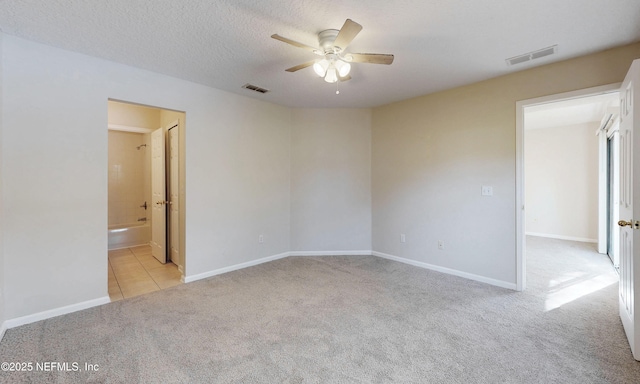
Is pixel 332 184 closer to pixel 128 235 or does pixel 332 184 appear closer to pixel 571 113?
pixel 128 235

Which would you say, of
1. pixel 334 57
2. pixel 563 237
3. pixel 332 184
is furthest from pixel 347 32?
pixel 563 237

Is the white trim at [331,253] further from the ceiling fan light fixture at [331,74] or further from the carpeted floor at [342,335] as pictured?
the ceiling fan light fixture at [331,74]

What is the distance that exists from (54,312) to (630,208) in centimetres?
503

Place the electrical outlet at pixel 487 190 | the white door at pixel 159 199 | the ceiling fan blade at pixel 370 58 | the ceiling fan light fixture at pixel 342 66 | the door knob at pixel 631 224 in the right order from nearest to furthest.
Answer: the door knob at pixel 631 224 < the ceiling fan blade at pixel 370 58 < the ceiling fan light fixture at pixel 342 66 < the electrical outlet at pixel 487 190 < the white door at pixel 159 199

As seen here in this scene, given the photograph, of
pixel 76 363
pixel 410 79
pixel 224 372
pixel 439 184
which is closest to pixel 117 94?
pixel 76 363

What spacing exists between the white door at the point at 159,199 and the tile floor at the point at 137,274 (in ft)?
0.69

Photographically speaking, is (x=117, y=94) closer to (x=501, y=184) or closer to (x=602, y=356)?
(x=501, y=184)

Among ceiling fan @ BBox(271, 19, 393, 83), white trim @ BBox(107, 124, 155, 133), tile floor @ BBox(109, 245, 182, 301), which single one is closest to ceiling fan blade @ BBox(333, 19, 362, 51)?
ceiling fan @ BBox(271, 19, 393, 83)

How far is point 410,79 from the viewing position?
3398 millimetres

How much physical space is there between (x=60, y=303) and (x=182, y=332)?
136 centimetres

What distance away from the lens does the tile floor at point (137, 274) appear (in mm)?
3227

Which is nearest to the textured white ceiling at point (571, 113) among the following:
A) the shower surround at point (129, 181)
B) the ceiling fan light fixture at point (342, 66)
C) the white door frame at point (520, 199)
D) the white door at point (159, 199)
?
the white door frame at point (520, 199)

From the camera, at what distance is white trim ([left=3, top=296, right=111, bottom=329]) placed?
239 cm

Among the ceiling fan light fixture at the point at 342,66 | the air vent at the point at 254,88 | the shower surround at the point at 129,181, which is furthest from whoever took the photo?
the shower surround at the point at 129,181
